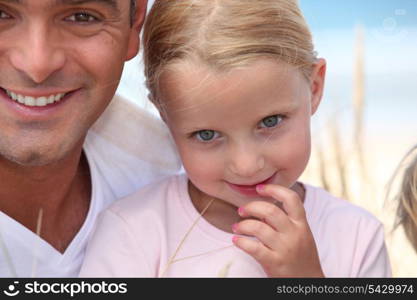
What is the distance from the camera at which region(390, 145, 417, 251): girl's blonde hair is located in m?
2.90

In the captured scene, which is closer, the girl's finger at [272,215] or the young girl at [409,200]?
the girl's finger at [272,215]

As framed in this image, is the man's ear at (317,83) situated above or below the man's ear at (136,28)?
below

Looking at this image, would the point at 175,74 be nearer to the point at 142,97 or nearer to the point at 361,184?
the point at 142,97

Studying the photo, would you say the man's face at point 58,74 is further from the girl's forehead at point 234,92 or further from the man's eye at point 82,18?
→ the girl's forehead at point 234,92

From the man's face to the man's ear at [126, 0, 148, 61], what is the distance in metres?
0.05

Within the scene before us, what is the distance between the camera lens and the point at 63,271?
9.18 feet

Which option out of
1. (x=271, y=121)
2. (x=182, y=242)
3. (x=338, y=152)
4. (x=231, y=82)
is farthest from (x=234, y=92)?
(x=338, y=152)

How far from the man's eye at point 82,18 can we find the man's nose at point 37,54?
0.36ft

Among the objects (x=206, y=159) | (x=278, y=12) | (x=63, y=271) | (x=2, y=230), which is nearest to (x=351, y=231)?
(x=206, y=159)

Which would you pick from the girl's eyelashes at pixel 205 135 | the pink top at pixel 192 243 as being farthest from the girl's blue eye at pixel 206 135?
the pink top at pixel 192 243

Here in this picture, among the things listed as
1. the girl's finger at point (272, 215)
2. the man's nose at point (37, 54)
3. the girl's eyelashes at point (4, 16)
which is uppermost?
the girl's eyelashes at point (4, 16)

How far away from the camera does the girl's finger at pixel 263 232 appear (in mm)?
2467

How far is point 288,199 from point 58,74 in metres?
0.83

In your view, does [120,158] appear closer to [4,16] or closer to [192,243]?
[192,243]
